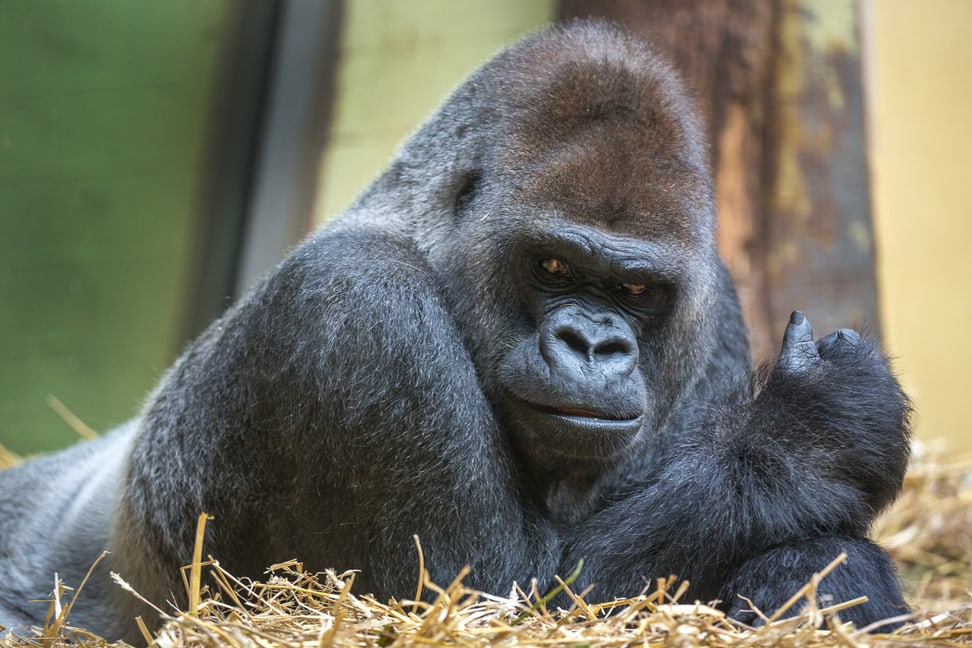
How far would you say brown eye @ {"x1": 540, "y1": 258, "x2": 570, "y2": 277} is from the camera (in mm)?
3180

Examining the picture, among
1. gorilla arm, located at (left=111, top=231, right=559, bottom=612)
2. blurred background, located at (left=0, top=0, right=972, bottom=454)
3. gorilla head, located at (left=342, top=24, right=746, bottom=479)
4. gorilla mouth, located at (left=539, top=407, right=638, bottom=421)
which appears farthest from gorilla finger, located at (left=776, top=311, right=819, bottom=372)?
blurred background, located at (left=0, top=0, right=972, bottom=454)

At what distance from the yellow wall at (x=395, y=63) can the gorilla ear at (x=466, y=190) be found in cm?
382

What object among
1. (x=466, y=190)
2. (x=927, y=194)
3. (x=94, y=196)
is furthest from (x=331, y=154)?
(x=466, y=190)

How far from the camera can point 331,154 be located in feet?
24.3

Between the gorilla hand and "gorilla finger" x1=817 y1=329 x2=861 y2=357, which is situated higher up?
"gorilla finger" x1=817 y1=329 x2=861 y2=357

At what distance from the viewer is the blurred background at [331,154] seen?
19.9 ft

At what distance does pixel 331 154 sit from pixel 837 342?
182 inches

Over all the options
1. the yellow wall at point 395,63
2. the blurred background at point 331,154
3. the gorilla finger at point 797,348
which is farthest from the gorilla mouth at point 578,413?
the yellow wall at point 395,63

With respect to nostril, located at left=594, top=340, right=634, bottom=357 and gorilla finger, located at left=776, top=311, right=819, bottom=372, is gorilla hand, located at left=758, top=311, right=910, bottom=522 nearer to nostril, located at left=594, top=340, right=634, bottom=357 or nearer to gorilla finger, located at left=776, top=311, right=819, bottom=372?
gorilla finger, located at left=776, top=311, right=819, bottom=372

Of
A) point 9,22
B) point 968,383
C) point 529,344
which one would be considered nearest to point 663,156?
point 529,344

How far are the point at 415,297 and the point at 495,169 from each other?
51 cm

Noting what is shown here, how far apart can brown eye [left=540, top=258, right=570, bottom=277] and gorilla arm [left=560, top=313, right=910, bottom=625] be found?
0.67m

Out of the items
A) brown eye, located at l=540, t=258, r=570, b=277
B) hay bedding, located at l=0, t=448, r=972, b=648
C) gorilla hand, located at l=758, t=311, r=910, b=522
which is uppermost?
brown eye, located at l=540, t=258, r=570, b=277

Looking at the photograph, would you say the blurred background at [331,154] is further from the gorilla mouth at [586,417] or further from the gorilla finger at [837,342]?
the gorilla mouth at [586,417]
